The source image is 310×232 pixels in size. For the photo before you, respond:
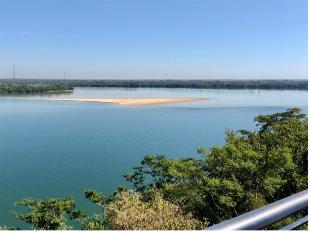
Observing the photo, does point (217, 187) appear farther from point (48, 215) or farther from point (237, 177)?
point (48, 215)

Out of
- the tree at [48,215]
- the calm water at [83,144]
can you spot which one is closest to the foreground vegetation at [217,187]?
the tree at [48,215]

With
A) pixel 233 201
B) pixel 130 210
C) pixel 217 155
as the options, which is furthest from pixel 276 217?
pixel 217 155

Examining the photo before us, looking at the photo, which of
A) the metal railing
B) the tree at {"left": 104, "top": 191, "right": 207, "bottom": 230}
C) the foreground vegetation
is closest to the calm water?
the foreground vegetation

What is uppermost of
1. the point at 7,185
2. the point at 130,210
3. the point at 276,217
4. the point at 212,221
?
the point at 276,217

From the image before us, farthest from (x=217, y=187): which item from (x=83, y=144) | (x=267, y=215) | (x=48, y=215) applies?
(x=83, y=144)

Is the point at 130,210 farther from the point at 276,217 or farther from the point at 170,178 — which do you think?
the point at 276,217

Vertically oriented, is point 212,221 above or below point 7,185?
above

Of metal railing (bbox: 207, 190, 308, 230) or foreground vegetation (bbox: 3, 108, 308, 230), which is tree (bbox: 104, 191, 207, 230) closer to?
foreground vegetation (bbox: 3, 108, 308, 230)

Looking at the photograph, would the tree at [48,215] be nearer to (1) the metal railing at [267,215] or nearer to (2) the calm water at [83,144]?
(2) the calm water at [83,144]
